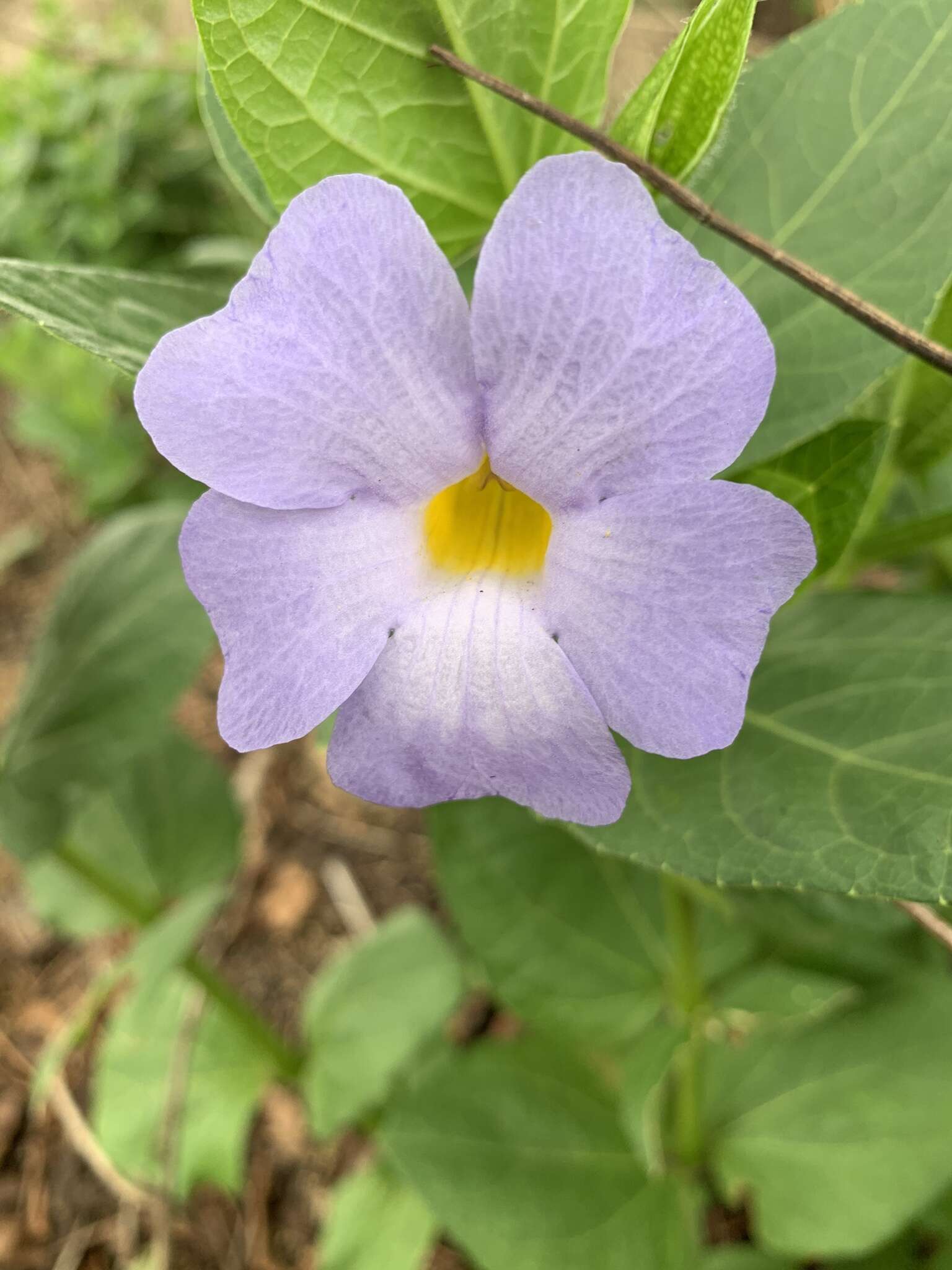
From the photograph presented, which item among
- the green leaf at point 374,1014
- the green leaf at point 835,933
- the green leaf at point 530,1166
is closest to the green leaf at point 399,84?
the green leaf at point 835,933

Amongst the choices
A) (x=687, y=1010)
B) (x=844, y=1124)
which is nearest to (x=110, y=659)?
(x=687, y=1010)

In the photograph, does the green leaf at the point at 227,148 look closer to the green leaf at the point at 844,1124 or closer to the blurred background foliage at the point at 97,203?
the green leaf at the point at 844,1124

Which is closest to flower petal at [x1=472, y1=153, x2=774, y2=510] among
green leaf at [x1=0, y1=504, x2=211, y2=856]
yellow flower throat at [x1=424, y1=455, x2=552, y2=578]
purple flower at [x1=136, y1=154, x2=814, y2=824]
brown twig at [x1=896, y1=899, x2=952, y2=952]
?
purple flower at [x1=136, y1=154, x2=814, y2=824]

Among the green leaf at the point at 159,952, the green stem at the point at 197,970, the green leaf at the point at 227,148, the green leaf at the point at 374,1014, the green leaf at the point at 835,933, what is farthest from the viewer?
the green leaf at the point at 374,1014

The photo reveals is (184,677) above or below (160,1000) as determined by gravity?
above

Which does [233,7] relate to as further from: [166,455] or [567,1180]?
[567,1180]

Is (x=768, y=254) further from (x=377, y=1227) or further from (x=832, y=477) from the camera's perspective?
(x=377, y=1227)

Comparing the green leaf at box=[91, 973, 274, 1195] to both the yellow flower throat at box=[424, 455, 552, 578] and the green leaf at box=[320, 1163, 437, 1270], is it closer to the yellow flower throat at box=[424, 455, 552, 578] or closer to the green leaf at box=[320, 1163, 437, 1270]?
the green leaf at box=[320, 1163, 437, 1270]

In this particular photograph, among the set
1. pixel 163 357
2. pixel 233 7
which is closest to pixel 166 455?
pixel 163 357
